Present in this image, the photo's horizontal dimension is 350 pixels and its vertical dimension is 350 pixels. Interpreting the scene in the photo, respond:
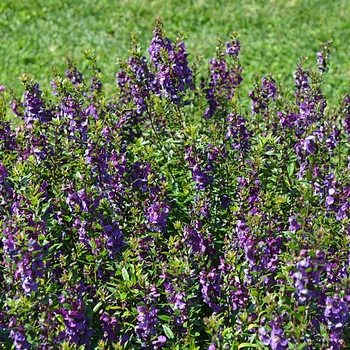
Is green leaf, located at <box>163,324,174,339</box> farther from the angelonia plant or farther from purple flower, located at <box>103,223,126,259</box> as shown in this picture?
purple flower, located at <box>103,223,126,259</box>

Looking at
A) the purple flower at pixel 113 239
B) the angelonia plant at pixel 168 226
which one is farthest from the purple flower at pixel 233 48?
the purple flower at pixel 113 239

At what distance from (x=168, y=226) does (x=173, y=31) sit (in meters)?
5.60

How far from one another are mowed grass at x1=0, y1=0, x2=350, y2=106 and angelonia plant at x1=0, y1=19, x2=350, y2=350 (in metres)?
3.71

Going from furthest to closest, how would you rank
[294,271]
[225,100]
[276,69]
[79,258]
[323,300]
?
[276,69] → [225,100] → [79,258] → [323,300] → [294,271]

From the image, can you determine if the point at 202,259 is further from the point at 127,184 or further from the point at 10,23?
the point at 10,23

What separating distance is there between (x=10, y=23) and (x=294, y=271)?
760cm

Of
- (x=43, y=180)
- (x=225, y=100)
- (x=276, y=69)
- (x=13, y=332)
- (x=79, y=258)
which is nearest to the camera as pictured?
(x=13, y=332)

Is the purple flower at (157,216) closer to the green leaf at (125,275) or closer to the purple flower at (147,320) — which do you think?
the green leaf at (125,275)

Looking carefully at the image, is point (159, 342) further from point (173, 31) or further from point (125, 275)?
point (173, 31)

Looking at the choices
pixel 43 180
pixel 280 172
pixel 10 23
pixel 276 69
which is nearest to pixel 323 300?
pixel 280 172

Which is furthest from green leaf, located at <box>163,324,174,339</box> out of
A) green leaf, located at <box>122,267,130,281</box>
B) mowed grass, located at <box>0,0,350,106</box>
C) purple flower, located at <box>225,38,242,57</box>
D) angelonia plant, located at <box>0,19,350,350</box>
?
mowed grass, located at <box>0,0,350,106</box>

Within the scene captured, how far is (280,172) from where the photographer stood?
13.0ft

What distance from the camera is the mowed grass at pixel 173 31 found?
8164 millimetres

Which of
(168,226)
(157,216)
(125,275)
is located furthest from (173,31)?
(125,275)
